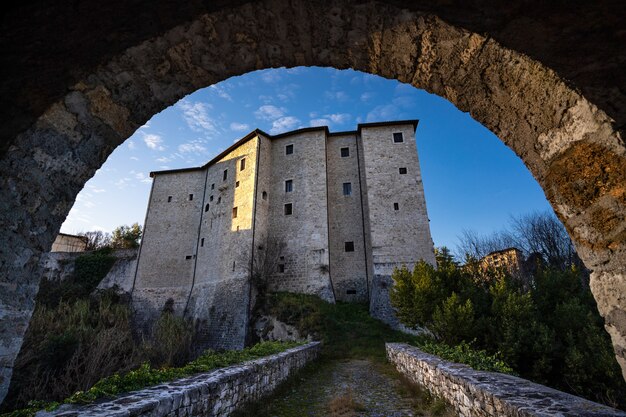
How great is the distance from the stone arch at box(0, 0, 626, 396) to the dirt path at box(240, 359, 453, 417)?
433 cm

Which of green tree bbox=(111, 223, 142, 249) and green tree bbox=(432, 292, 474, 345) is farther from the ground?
green tree bbox=(111, 223, 142, 249)

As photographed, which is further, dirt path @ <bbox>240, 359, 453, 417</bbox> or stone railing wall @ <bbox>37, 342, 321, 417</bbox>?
dirt path @ <bbox>240, 359, 453, 417</bbox>

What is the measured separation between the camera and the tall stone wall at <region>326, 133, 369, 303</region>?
19453mm

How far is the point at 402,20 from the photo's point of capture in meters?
1.82

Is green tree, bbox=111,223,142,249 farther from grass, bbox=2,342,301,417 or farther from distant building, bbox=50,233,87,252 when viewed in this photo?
grass, bbox=2,342,301,417

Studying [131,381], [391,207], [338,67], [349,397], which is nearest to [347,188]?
[391,207]

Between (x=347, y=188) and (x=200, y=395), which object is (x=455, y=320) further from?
(x=347, y=188)

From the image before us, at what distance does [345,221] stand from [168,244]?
14.8 m

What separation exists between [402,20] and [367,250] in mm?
18821

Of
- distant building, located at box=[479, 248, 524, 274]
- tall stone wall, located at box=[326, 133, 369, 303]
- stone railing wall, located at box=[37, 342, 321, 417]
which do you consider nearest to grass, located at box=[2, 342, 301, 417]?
stone railing wall, located at box=[37, 342, 321, 417]

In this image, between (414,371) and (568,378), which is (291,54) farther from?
(568,378)

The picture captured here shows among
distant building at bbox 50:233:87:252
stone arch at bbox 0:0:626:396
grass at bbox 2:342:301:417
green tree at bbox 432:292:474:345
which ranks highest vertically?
distant building at bbox 50:233:87:252

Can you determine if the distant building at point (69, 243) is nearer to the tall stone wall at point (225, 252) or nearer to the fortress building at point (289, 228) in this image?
the fortress building at point (289, 228)

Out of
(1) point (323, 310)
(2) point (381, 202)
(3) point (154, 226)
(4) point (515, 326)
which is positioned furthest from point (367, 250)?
(3) point (154, 226)
